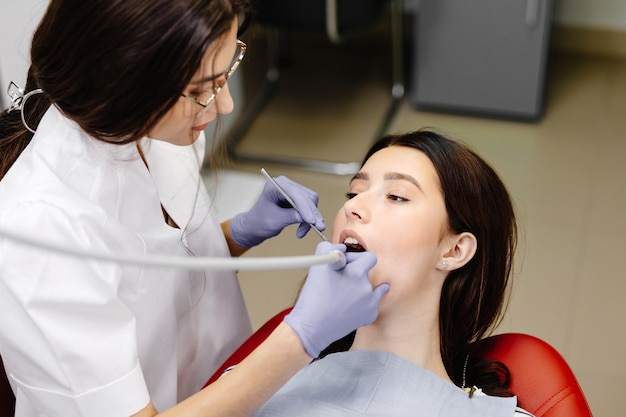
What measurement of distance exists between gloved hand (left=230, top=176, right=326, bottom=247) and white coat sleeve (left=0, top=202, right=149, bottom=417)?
1.34 ft

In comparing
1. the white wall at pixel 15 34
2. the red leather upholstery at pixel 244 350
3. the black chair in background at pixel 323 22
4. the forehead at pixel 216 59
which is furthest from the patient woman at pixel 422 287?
the black chair in background at pixel 323 22

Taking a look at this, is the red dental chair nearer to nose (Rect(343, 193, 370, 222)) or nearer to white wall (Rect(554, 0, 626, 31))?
nose (Rect(343, 193, 370, 222))

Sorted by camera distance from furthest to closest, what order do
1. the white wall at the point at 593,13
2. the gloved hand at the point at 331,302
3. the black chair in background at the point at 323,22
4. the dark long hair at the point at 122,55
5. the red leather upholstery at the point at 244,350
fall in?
the white wall at the point at 593,13
the black chair in background at the point at 323,22
the red leather upholstery at the point at 244,350
the gloved hand at the point at 331,302
the dark long hair at the point at 122,55

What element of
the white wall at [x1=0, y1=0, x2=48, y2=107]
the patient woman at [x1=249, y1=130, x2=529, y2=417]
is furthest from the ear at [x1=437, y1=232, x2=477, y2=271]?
the white wall at [x1=0, y1=0, x2=48, y2=107]

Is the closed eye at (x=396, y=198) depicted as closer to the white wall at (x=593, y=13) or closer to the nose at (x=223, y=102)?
the nose at (x=223, y=102)

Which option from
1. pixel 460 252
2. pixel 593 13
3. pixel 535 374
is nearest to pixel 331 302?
pixel 460 252

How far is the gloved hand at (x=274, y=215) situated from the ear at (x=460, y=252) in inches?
9.2

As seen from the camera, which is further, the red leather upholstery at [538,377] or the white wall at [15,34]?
the white wall at [15,34]

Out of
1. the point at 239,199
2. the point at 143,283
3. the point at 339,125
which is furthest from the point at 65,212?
the point at 339,125

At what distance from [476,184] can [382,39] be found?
2.40 meters

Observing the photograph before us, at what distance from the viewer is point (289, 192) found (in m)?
1.58

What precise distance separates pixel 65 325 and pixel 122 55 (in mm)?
372

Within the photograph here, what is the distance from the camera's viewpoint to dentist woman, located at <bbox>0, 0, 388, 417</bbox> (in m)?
1.13

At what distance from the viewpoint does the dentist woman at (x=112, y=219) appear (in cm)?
113
